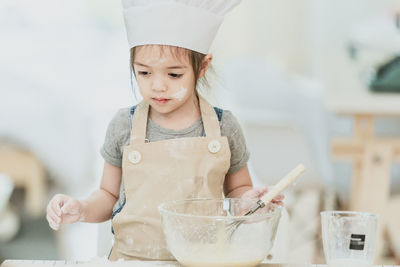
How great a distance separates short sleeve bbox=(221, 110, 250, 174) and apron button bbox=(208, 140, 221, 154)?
1.5 inches

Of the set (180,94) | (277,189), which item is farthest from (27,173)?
(277,189)

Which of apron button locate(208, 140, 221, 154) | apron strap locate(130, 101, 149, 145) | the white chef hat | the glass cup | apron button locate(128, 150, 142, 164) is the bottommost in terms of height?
the glass cup

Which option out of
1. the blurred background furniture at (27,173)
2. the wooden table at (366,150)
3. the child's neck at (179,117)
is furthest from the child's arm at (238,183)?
the blurred background furniture at (27,173)

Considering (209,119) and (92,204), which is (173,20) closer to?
(209,119)

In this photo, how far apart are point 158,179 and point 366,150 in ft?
5.90

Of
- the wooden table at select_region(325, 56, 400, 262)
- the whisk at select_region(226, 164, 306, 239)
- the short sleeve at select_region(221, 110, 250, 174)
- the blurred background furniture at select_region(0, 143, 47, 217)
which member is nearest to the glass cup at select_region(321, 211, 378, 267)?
the whisk at select_region(226, 164, 306, 239)

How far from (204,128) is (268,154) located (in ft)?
6.82

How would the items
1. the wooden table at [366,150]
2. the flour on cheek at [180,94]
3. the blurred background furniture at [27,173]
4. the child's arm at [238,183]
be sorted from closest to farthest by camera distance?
the flour on cheek at [180,94], the child's arm at [238,183], the wooden table at [366,150], the blurred background furniture at [27,173]

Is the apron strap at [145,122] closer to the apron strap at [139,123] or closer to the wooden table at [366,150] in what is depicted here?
the apron strap at [139,123]

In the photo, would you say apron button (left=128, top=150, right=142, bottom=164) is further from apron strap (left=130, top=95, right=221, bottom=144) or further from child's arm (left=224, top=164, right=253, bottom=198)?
child's arm (left=224, top=164, right=253, bottom=198)

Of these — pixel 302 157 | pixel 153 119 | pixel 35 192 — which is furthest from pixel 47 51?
pixel 153 119

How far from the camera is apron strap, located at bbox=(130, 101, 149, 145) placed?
1.17 m

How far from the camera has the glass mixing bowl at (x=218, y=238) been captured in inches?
39.6

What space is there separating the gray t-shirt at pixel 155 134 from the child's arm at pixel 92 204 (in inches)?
1.0
